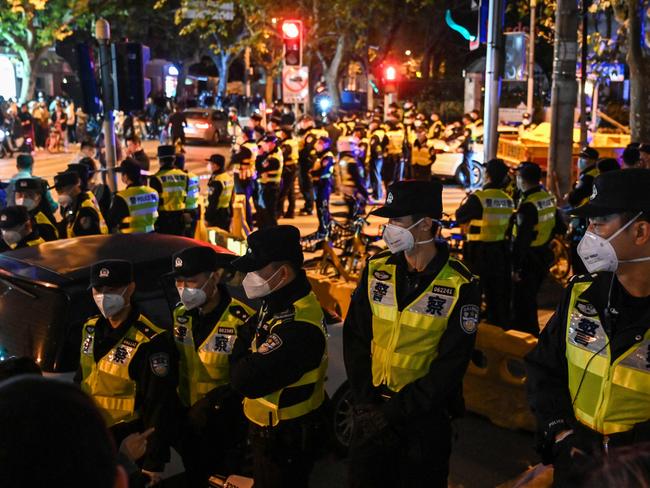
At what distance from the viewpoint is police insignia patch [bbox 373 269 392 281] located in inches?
153

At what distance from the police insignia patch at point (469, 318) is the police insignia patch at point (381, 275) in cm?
38

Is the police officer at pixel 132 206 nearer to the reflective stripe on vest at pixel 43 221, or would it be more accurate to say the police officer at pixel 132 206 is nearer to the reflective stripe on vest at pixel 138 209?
the reflective stripe on vest at pixel 138 209

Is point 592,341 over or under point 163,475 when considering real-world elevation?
over

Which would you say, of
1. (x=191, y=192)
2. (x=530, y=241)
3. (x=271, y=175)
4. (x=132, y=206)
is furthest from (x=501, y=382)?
(x=271, y=175)

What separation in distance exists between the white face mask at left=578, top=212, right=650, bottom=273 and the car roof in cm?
301

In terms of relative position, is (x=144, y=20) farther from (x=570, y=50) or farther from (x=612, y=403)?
(x=612, y=403)

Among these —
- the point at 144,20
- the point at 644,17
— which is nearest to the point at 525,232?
the point at 644,17

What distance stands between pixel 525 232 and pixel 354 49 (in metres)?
37.1

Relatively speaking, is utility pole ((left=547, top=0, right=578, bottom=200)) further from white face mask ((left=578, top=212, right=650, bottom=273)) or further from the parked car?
the parked car

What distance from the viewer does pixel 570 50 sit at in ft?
35.2

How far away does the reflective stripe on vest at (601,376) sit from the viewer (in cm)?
297

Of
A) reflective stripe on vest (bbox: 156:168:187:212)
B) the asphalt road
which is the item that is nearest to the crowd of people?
the asphalt road

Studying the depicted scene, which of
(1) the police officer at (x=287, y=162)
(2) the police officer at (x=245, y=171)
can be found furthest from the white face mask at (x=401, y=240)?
(1) the police officer at (x=287, y=162)

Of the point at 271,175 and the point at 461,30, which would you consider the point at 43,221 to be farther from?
the point at 271,175
